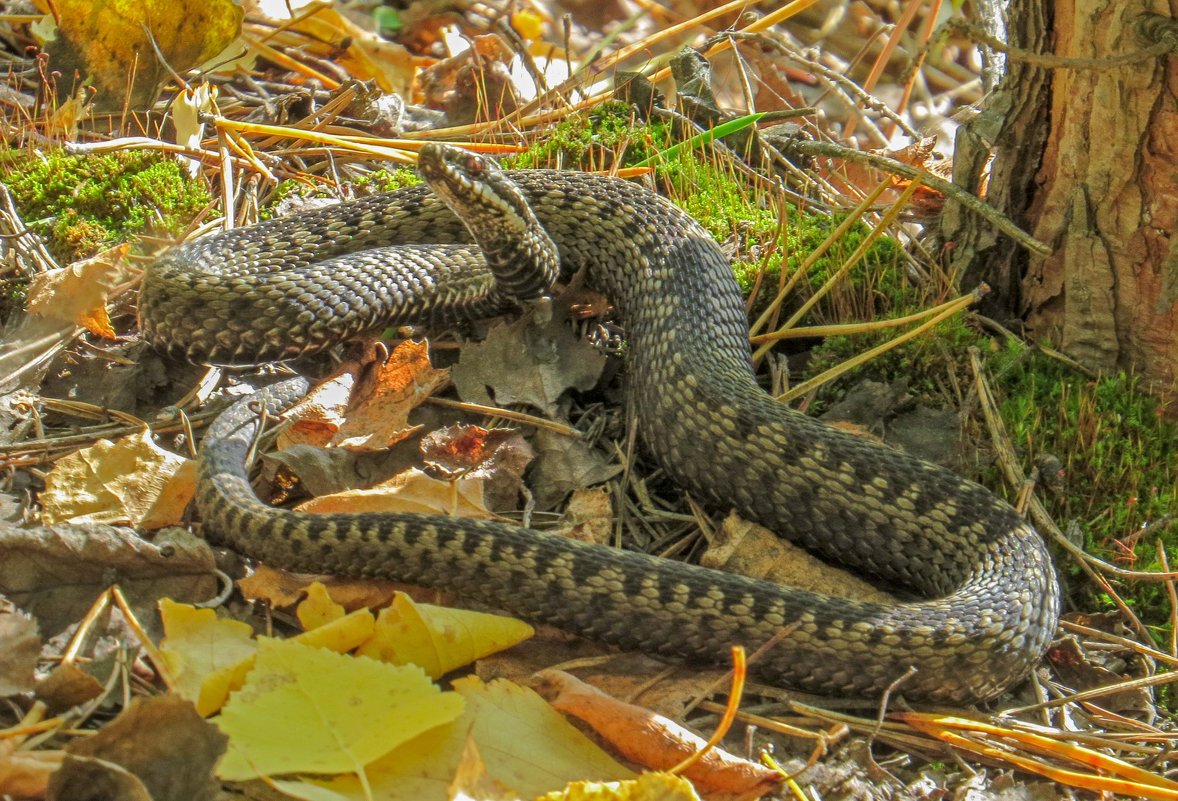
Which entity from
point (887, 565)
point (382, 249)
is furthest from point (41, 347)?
point (887, 565)

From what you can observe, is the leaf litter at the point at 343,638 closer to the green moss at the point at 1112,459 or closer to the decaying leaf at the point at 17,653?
the decaying leaf at the point at 17,653

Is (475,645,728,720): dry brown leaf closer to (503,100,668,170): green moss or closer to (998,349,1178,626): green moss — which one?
(998,349,1178,626): green moss

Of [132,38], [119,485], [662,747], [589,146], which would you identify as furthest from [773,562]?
[132,38]

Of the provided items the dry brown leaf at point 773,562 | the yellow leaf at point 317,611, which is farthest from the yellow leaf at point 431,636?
the dry brown leaf at point 773,562

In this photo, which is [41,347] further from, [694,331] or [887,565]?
[887,565]

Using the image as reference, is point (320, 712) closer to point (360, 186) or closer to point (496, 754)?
point (496, 754)

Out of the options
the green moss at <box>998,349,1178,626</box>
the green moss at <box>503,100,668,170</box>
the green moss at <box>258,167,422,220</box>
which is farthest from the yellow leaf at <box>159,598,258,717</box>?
the green moss at <box>503,100,668,170</box>
